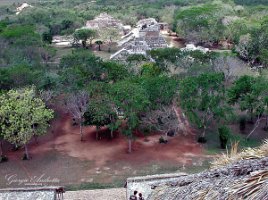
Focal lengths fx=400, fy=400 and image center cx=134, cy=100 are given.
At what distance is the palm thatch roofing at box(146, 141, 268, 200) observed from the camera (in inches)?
219

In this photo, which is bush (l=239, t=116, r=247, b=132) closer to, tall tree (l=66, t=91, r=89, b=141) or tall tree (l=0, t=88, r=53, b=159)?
tall tree (l=66, t=91, r=89, b=141)

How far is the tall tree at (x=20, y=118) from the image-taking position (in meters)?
21.3

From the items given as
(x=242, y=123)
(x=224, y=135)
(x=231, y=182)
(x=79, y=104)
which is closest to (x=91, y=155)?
(x=79, y=104)

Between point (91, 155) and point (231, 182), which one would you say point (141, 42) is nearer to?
point (91, 155)

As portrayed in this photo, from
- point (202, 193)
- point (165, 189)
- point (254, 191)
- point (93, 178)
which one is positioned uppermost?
point (254, 191)

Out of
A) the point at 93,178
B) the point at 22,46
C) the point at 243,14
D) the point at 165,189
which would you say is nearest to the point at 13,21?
the point at 22,46

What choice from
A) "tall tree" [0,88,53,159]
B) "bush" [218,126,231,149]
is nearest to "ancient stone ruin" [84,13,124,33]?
"tall tree" [0,88,53,159]

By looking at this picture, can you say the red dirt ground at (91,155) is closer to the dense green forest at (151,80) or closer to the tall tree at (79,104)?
the dense green forest at (151,80)

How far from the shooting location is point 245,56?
40375 mm

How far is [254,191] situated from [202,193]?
37.7 inches

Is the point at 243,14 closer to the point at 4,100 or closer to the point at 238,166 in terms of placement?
the point at 4,100

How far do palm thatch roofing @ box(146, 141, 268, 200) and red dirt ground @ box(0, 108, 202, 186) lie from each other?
1319 cm

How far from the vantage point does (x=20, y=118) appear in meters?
21.5

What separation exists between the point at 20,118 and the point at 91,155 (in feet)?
14.7
